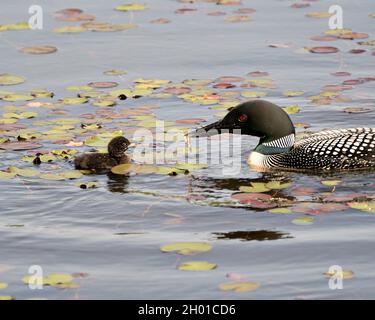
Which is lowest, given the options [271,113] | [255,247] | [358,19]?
[255,247]

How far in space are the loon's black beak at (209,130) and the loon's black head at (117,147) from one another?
719 mm

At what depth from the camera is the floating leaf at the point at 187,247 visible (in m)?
8.32

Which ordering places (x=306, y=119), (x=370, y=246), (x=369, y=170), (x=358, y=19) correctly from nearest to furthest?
1. (x=370, y=246)
2. (x=369, y=170)
3. (x=306, y=119)
4. (x=358, y=19)

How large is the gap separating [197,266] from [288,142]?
3.10 metres

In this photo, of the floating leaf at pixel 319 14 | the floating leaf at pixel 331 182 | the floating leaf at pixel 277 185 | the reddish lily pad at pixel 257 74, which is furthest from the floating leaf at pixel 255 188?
the floating leaf at pixel 319 14

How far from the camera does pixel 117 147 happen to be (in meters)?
10.6

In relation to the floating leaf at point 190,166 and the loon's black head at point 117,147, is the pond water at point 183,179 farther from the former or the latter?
the loon's black head at point 117,147

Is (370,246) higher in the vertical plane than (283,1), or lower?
lower

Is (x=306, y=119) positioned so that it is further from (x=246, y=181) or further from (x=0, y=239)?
(x=0, y=239)

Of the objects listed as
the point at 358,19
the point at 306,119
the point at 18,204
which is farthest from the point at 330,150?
the point at 358,19

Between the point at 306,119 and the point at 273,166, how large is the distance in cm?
130

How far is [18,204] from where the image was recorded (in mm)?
9555

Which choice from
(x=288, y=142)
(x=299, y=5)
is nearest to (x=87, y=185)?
(x=288, y=142)

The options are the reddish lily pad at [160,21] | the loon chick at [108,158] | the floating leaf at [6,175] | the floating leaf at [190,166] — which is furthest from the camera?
the reddish lily pad at [160,21]
